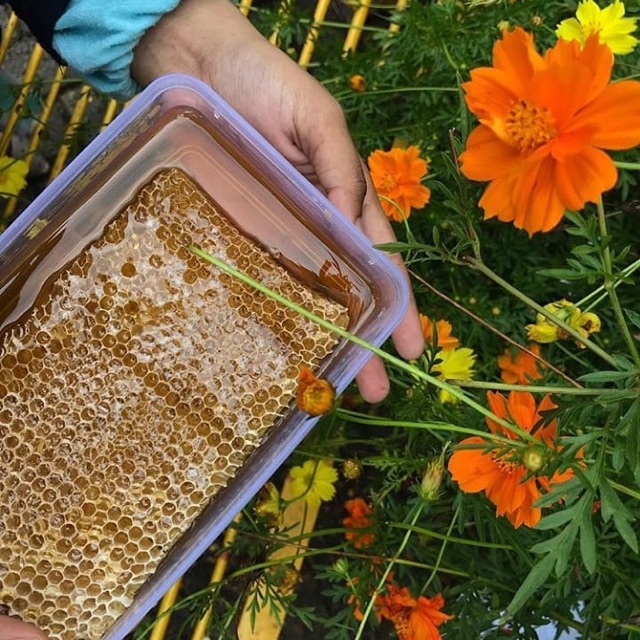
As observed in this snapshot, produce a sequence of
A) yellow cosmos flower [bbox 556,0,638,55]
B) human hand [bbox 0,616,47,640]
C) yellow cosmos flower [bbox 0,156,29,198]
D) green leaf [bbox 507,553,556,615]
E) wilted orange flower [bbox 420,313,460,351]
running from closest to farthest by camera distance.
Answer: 1. green leaf [bbox 507,553,556,615]
2. human hand [bbox 0,616,47,640]
3. yellow cosmos flower [bbox 556,0,638,55]
4. wilted orange flower [bbox 420,313,460,351]
5. yellow cosmos flower [bbox 0,156,29,198]

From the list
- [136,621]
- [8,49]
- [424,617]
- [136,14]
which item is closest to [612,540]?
[424,617]

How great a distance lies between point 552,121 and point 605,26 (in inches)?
16.3

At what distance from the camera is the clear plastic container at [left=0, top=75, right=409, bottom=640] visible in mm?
834

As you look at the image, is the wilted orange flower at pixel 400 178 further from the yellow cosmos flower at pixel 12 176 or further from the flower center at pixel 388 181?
the yellow cosmos flower at pixel 12 176

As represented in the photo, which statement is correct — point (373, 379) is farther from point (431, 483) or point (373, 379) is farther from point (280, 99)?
point (280, 99)

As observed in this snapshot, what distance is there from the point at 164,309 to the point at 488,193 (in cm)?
50

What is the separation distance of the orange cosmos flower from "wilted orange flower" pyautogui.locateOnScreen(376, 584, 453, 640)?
0.46 meters

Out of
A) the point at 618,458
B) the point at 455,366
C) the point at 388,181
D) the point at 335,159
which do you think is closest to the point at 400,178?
the point at 388,181

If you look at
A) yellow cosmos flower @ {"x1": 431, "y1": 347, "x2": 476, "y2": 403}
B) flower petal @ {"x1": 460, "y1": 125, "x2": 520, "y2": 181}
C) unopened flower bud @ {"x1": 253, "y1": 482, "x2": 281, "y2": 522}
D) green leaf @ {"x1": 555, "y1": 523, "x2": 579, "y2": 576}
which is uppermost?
flower petal @ {"x1": 460, "y1": 125, "x2": 520, "y2": 181}

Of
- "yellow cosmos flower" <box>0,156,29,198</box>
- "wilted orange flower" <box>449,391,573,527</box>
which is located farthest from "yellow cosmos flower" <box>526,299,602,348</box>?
"yellow cosmos flower" <box>0,156,29,198</box>

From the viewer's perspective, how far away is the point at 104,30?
85 cm

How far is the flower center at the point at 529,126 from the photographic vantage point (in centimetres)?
45

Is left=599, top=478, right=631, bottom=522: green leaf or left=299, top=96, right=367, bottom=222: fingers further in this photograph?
left=299, top=96, right=367, bottom=222: fingers

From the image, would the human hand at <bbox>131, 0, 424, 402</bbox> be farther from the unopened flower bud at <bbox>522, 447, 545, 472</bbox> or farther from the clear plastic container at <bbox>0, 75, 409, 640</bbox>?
the unopened flower bud at <bbox>522, 447, 545, 472</bbox>
